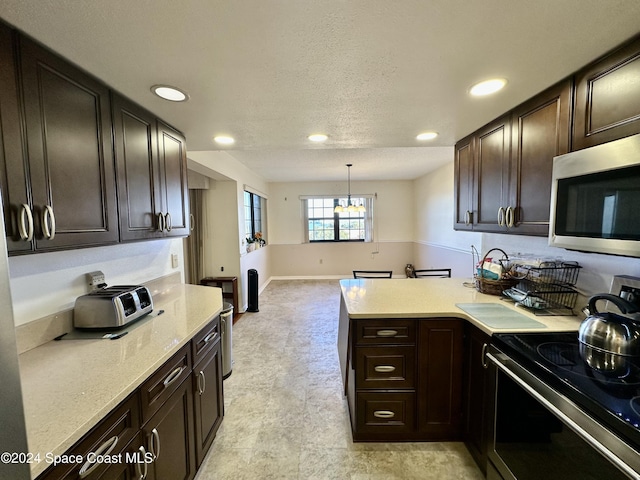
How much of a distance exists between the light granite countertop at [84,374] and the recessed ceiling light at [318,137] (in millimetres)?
1533

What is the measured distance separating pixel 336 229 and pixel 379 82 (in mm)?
5523

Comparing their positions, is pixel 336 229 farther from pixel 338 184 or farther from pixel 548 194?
pixel 548 194

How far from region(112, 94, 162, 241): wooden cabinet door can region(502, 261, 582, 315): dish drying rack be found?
2435mm

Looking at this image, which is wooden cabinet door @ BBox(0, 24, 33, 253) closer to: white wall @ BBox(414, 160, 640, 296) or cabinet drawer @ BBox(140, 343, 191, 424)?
cabinet drawer @ BBox(140, 343, 191, 424)

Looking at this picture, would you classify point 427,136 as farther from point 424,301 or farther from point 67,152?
point 67,152

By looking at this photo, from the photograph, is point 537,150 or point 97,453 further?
point 537,150

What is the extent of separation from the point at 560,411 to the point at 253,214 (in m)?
5.29

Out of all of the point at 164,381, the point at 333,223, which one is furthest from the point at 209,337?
the point at 333,223

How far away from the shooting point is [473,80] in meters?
1.32

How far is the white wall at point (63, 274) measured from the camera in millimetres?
1180

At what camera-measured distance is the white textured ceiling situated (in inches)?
34.4

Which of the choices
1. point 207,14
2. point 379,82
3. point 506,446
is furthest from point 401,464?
point 207,14

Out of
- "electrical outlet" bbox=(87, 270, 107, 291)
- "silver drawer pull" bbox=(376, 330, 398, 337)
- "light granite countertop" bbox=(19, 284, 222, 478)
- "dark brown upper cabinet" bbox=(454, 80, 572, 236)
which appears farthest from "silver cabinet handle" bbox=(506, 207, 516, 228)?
"electrical outlet" bbox=(87, 270, 107, 291)

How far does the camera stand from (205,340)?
1.60 metres
